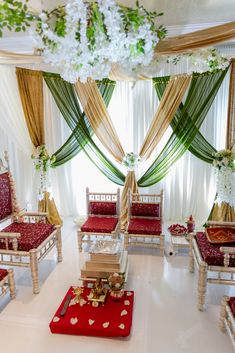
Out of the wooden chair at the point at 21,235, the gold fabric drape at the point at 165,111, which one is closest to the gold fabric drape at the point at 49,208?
the wooden chair at the point at 21,235

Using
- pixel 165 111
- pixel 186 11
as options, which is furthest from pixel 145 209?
pixel 186 11

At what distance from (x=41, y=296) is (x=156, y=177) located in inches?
107

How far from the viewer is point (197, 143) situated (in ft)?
15.2

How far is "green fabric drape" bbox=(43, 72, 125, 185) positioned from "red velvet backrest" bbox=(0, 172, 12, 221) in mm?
1339

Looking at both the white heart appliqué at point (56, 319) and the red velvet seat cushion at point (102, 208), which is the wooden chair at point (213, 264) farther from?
the red velvet seat cushion at point (102, 208)

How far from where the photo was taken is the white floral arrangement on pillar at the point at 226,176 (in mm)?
4173

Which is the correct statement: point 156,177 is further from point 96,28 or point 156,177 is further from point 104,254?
point 96,28

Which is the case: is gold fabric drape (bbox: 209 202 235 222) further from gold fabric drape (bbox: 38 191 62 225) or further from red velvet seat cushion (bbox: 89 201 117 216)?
gold fabric drape (bbox: 38 191 62 225)

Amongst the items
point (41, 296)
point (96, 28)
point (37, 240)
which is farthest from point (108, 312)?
point (96, 28)

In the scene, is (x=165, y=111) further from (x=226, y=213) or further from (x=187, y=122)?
(x=226, y=213)

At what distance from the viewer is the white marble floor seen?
247 cm

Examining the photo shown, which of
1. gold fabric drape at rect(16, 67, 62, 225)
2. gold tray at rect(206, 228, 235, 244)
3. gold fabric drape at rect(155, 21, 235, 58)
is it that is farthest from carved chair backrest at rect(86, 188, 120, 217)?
gold fabric drape at rect(155, 21, 235, 58)

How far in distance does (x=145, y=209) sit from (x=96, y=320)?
6.48 feet

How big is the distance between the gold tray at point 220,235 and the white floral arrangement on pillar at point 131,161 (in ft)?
5.76
